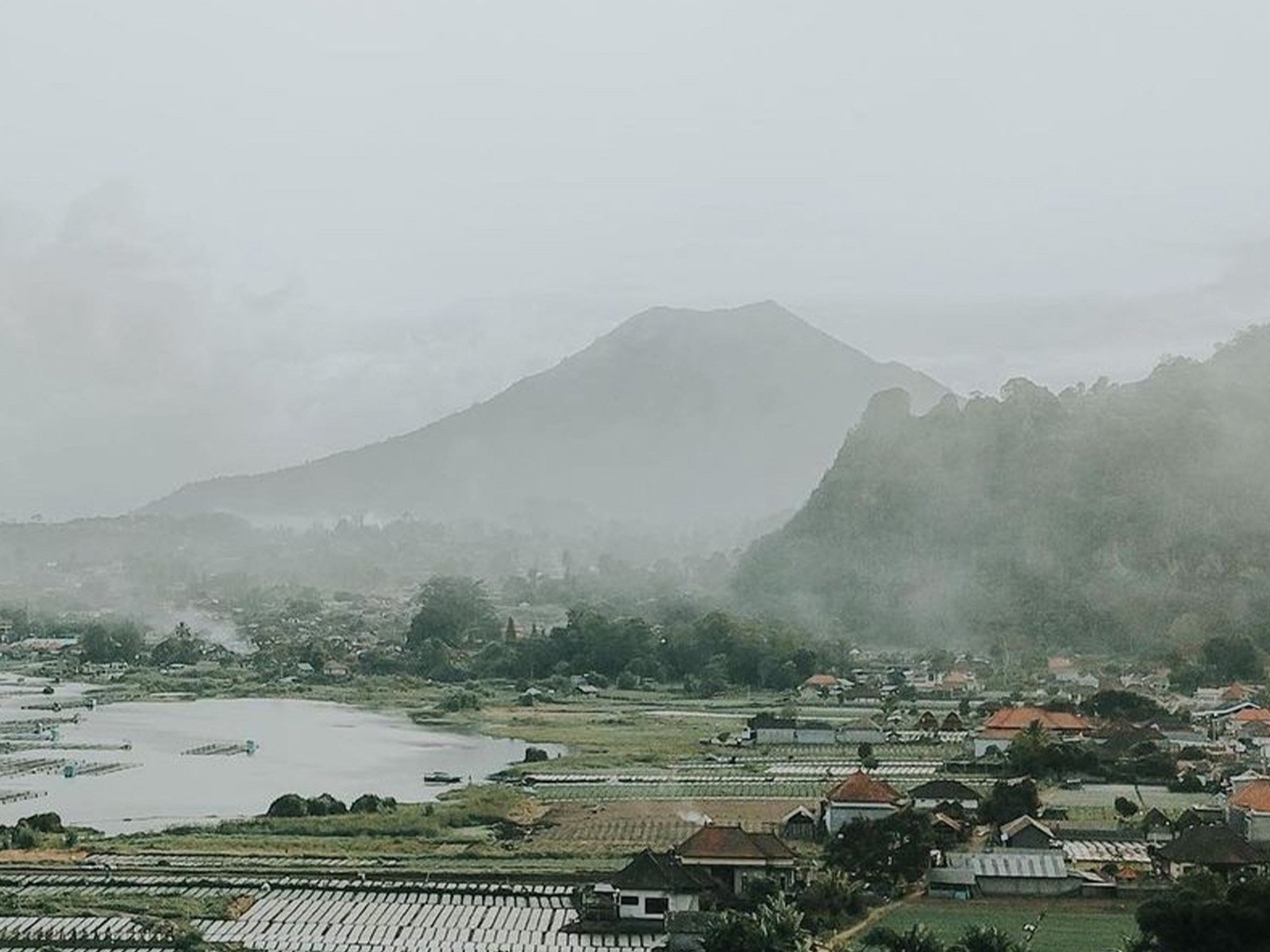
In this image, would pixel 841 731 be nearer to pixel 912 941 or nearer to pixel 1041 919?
pixel 1041 919

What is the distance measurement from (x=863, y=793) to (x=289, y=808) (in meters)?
8.33

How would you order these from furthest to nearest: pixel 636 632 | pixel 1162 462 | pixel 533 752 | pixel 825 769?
pixel 1162 462, pixel 636 632, pixel 533 752, pixel 825 769

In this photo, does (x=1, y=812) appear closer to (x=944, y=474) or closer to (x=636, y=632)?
(x=636, y=632)

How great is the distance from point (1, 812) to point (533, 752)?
9767mm

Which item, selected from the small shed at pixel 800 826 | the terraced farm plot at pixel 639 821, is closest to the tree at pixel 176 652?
the terraced farm plot at pixel 639 821

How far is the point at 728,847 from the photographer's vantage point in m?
16.6

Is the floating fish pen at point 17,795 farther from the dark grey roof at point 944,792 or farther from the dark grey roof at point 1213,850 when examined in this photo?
the dark grey roof at point 1213,850

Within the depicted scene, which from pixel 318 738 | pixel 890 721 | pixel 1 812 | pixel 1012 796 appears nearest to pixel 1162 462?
pixel 890 721

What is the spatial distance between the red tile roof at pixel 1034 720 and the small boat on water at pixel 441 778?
9.36 meters

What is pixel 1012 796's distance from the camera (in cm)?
2064

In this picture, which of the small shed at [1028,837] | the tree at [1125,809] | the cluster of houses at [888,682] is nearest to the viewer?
the small shed at [1028,837]

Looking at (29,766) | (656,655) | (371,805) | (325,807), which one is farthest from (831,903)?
(656,655)

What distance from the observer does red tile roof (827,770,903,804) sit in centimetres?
1995

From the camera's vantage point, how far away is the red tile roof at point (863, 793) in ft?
65.5
